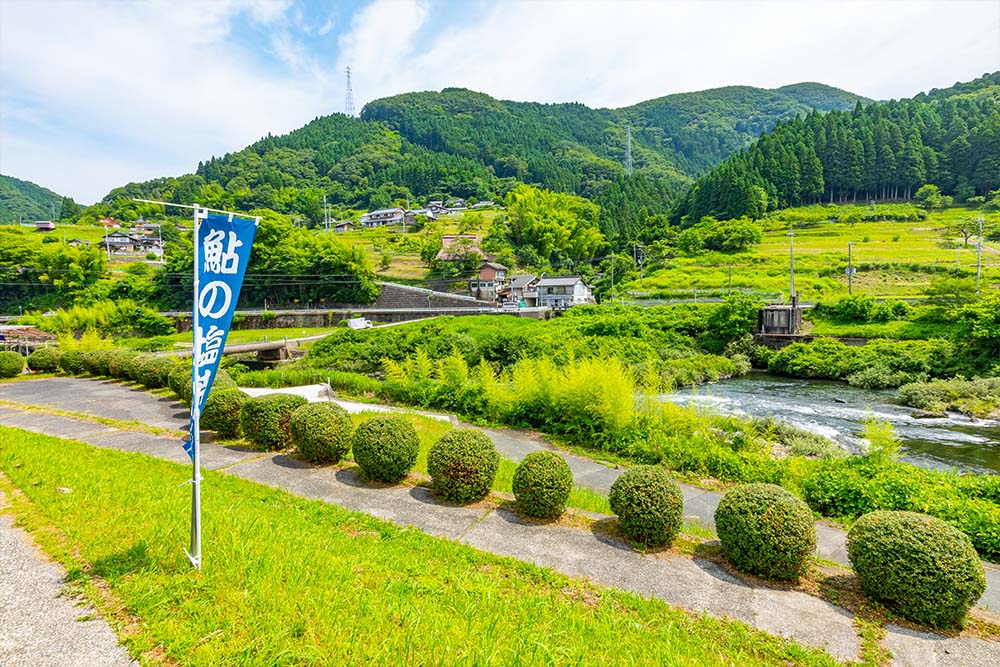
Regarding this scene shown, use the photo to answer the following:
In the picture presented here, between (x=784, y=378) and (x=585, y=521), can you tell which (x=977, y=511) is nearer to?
(x=585, y=521)

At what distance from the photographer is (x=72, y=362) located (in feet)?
60.2

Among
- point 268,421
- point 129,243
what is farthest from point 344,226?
point 268,421

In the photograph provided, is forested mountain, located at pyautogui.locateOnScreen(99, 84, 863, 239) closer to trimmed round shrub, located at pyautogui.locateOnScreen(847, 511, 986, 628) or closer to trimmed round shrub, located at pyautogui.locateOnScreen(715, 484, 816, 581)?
trimmed round shrub, located at pyautogui.locateOnScreen(715, 484, 816, 581)

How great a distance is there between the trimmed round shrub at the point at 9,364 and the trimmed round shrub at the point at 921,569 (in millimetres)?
25971

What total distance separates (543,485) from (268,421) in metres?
5.65

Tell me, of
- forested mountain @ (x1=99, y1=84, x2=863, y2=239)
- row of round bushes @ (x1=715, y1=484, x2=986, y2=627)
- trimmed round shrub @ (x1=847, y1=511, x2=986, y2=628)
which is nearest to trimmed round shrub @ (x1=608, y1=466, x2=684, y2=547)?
row of round bushes @ (x1=715, y1=484, x2=986, y2=627)

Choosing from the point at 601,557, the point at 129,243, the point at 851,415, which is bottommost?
the point at 851,415

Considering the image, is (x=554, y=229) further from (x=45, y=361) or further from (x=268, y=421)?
(x=268, y=421)

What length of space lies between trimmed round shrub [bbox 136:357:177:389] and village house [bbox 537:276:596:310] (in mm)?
38510

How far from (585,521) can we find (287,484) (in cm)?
461

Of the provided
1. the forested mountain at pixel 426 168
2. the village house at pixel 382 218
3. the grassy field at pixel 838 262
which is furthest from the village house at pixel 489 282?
the village house at pixel 382 218

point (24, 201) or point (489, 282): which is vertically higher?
point (24, 201)

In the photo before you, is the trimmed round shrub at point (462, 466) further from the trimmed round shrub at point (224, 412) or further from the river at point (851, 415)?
the river at point (851, 415)

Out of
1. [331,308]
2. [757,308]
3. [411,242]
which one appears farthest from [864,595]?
[411,242]
